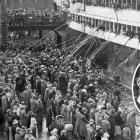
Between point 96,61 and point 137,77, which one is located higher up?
point 137,77

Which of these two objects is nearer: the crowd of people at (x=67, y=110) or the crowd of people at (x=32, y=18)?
the crowd of people at (x=67, y=110)

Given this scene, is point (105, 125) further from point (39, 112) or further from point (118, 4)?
point (118, 4)

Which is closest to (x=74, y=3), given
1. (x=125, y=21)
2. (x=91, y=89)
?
(x=125, y=21)

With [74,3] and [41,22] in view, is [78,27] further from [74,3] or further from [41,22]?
[41,22]

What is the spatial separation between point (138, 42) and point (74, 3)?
21.9 meters

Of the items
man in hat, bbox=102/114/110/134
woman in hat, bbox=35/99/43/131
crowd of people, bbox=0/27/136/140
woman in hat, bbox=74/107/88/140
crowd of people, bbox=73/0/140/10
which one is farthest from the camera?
crowd of people, bbox=73/0/140/10

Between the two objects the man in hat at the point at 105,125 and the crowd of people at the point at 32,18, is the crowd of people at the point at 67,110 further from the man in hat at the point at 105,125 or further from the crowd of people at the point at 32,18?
the crowd of people at the point at 32,18

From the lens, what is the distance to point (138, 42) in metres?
30.2

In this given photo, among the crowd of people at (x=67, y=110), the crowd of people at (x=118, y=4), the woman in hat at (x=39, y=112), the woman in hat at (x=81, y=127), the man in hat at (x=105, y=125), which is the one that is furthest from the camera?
the crowd of people at (x=118, y=4)

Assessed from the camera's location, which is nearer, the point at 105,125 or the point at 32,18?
the point at 105,125

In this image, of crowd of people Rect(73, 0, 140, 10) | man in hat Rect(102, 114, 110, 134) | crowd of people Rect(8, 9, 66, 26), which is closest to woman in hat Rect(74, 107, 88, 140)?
man in hat Rect(102, 114, 110, 134)

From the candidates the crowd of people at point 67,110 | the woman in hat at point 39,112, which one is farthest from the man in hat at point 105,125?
the woman in hat at point 39,112

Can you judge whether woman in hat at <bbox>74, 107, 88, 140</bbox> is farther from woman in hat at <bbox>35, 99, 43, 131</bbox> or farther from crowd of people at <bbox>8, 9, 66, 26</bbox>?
crowd of people at <bbox>8, 9, 66, 26</bbox>

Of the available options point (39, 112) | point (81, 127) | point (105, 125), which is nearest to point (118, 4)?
point (39, 112)
